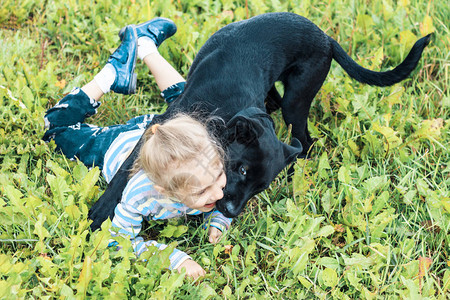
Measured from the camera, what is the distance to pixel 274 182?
104 inches

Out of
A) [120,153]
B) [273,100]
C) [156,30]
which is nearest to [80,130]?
[120,153]

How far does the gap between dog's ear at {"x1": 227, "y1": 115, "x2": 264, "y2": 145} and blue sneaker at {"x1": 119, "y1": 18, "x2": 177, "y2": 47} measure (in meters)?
1.32

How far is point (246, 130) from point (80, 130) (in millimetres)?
1206

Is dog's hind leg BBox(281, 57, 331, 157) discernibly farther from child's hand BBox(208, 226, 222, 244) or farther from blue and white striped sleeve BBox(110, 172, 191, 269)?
blue and white striped sleeve BBox(110, 172, 191, 269)

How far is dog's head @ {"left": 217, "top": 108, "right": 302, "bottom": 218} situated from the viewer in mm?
1951

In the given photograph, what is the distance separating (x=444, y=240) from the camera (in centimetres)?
Result: 240

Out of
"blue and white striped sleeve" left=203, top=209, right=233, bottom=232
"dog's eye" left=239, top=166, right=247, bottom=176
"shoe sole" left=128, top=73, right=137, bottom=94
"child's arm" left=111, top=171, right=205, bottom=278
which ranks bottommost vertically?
"blue and white striped sleeve" left=203, top=209, right=233, bottom=232

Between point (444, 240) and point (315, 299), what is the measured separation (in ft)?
2.71

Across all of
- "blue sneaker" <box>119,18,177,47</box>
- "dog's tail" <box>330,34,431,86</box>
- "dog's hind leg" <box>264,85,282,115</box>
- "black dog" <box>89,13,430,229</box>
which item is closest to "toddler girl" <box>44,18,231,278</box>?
"blue sneaker" <box>119,18,177,47</box>

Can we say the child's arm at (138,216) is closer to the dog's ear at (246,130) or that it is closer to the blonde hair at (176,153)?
the blonde hair at (176,153)

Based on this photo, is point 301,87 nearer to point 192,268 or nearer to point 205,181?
point 205,181

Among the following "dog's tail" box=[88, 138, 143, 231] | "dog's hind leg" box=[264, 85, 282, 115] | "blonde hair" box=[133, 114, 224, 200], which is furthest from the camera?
"dog's hind leg" box=[264, 85, 282, 115]

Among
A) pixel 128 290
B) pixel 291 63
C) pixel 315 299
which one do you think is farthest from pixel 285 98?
pixel 128 290

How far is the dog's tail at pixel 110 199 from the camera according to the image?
2240mm
